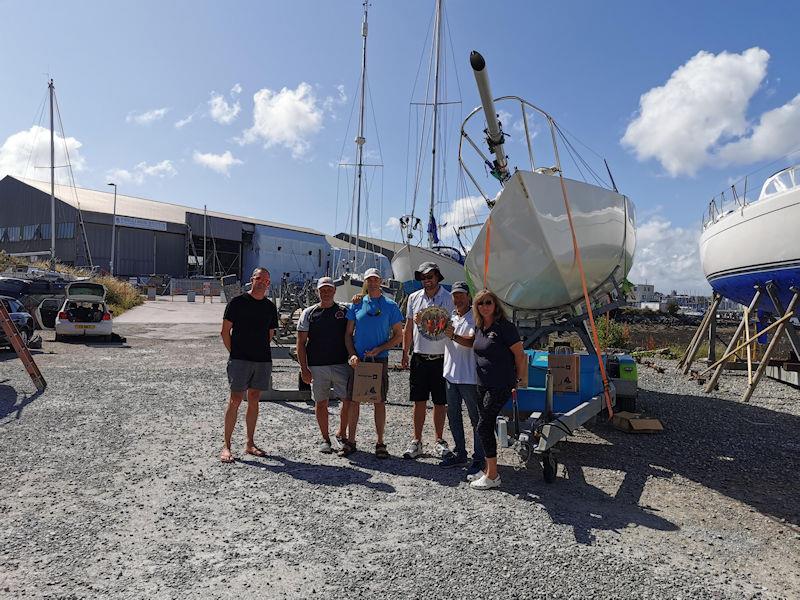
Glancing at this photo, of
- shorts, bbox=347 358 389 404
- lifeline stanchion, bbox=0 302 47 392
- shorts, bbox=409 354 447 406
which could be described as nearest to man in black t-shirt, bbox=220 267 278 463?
shorts, bbox=347 358 389 404

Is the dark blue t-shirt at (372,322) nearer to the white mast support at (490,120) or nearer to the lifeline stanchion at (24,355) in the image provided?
the white mast support at (490,120)

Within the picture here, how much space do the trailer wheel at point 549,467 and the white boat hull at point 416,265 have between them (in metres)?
12.9

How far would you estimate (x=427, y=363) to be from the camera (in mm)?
4934

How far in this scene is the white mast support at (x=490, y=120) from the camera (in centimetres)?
609

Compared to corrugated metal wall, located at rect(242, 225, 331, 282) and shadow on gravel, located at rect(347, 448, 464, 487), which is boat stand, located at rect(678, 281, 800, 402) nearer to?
shadow on gravel, located at rect(347, 448, 464, 487)

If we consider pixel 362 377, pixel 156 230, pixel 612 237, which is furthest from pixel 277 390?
pixel 156 230

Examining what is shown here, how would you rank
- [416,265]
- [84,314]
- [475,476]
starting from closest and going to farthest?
[475,476], [84,314], [416,265]

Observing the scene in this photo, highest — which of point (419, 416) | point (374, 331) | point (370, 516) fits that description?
point (374, 331)

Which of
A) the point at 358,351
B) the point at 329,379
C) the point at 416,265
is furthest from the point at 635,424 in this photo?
the point at 416,265

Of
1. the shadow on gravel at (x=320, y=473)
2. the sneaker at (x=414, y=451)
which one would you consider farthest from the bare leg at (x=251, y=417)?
the sneaker at (x=414, y=451)

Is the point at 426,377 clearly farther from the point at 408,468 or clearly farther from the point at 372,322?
the point at 408,468

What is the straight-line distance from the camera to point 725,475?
4.88 m

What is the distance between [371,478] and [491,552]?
4.95 ft

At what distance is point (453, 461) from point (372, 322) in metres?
1.46
